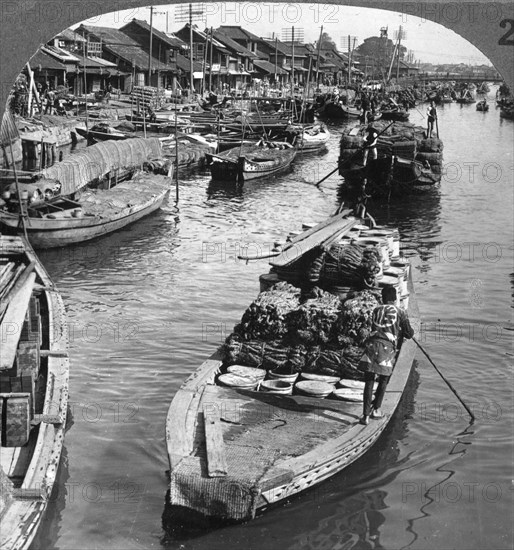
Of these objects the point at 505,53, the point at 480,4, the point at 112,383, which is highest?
the point at 480,4

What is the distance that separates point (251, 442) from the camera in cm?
965

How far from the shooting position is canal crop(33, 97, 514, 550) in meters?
9.62

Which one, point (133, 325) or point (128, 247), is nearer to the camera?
point (133, 325)

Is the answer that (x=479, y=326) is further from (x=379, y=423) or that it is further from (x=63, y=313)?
(x=63, y=313)

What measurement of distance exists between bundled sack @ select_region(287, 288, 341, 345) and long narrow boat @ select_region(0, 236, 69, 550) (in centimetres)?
344

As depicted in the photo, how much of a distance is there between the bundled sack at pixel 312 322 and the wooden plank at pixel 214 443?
7.24 ft

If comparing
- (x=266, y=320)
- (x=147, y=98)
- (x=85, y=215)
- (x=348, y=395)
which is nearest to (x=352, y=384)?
(x=348, y=395)

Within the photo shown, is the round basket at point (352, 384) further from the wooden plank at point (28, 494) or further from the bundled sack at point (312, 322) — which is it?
the wooden plank at point (28, 494)

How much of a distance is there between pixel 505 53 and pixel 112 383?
35.0 ft

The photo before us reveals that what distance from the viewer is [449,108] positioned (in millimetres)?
100188

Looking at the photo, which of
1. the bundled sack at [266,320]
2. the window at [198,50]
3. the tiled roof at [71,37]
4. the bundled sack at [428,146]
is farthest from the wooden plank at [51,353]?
the window at [198,50]

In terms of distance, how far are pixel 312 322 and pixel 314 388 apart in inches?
47.8

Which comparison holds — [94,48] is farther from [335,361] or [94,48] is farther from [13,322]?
[13,322]

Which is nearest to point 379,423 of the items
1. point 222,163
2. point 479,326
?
point 479,326
